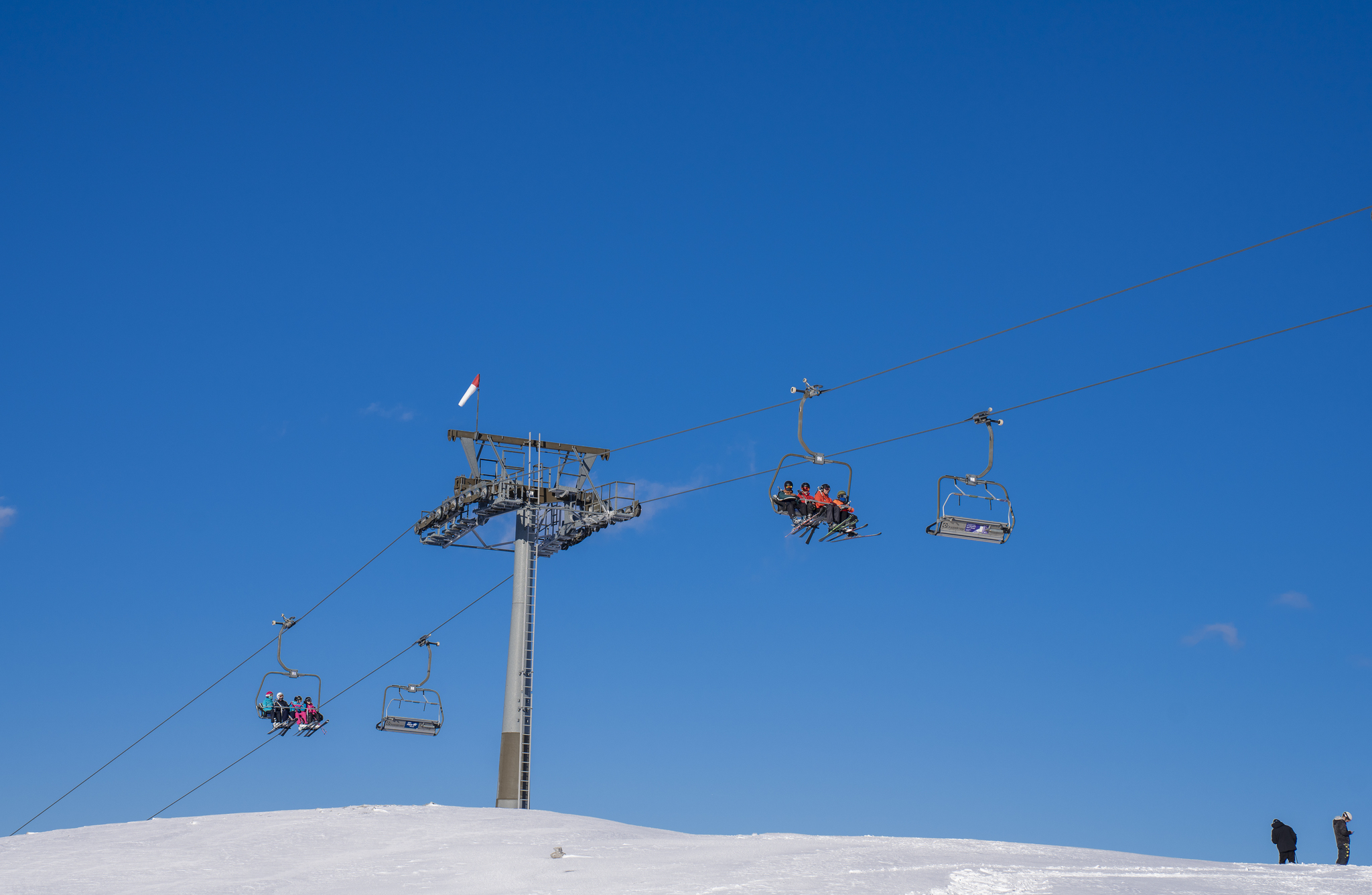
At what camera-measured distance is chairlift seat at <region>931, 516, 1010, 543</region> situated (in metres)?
25.0

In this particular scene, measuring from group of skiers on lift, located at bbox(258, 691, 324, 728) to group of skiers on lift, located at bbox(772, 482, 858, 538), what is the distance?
67.3 feet

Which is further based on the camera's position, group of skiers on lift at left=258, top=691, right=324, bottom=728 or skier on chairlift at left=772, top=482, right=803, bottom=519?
group of skiers on lift at left=258, top=691, right=324, bottom=728

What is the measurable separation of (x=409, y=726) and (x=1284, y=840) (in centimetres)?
2369

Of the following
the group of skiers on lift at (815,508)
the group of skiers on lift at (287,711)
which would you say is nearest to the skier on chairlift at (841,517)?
the group of skiers on lift at (815,508)

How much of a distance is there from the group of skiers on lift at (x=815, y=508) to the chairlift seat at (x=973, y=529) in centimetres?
319

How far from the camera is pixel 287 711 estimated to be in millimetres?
42812

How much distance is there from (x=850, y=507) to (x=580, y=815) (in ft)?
26.7

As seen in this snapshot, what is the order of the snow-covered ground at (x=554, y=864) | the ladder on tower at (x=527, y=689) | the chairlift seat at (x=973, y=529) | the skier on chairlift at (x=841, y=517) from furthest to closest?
1. the ladder on tower at (x=527, y=689)
2. the skier on chairlift at (x=841, y=517)
3. the chairlift seat at (x=973, y=529)
4. the snow-covered ground at (x=554, y=864)

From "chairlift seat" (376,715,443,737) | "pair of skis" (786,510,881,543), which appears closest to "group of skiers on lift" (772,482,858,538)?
"pair of skis" (786,510,881,543)

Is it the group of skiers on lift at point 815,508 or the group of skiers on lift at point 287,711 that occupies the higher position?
the group of skiers on lift at point 815,508

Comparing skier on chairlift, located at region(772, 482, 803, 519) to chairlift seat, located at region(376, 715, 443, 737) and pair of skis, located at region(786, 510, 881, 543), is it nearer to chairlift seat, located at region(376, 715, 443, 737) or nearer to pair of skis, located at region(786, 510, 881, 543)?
pair of skis, located at region(786, 510, 881, 543)

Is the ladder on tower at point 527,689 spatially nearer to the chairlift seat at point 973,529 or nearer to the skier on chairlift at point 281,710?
the skier on chairlift at point 281,710

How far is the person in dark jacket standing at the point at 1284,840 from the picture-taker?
27109mm

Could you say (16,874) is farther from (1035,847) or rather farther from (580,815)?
(1035,847)
